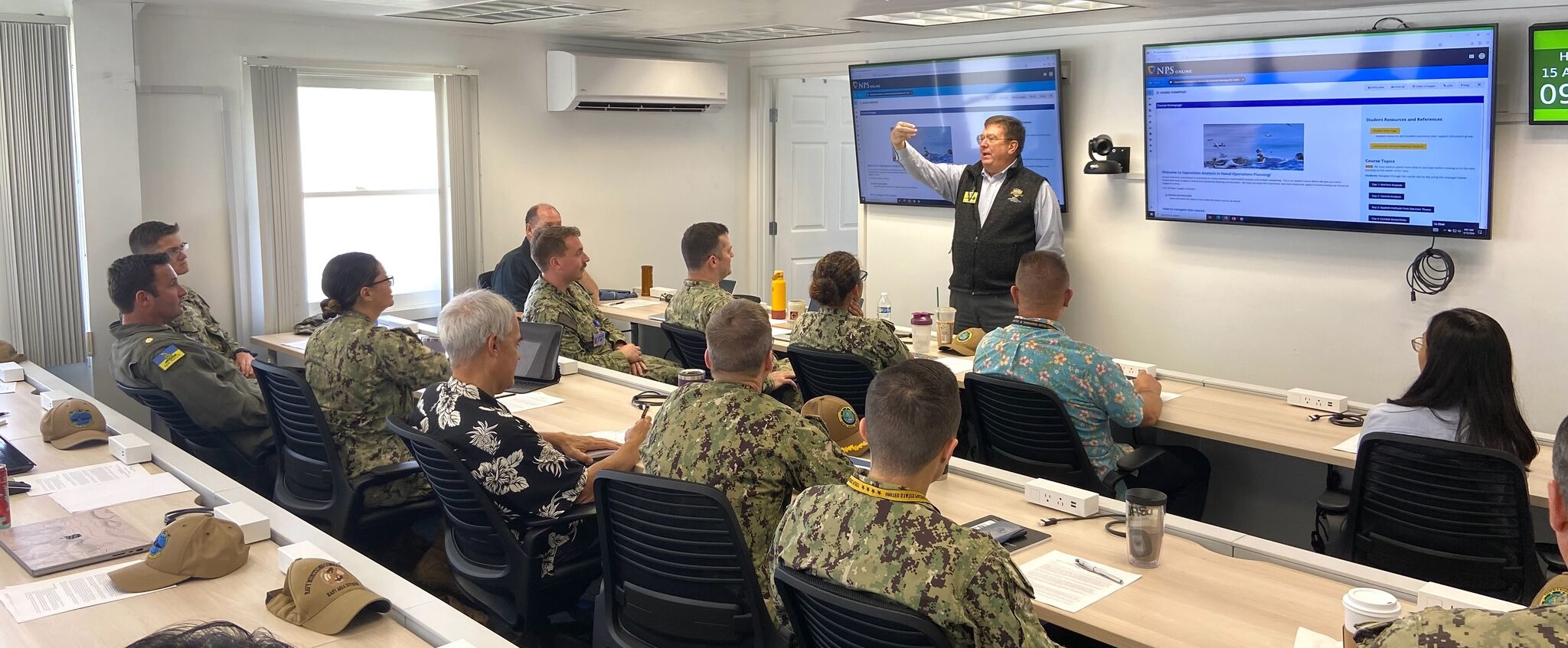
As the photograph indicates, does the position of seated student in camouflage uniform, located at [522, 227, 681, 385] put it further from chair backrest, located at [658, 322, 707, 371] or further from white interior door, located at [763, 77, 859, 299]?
white interior door, located at [763, 77, 859, 299]

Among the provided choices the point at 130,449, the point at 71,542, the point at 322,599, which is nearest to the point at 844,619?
the point at 322,599

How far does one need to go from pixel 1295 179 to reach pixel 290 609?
4728 mm

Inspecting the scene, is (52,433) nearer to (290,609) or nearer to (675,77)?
(290,609)

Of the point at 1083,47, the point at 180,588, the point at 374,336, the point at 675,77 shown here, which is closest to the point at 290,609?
the point at 180,588

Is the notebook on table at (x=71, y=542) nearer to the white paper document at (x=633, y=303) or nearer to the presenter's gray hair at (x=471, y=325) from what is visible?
the presenter's gray hair at (x=471, y=325)

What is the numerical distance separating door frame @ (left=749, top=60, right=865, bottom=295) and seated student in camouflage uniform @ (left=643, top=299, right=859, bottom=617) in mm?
5491

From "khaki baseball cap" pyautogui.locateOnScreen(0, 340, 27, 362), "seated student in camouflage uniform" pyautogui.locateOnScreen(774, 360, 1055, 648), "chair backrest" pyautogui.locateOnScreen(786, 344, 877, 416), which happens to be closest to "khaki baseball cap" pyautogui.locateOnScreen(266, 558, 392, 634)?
"seated student in camouflage uniform" pyautogui.locateOnScreen(774, 360, 1055, 648)

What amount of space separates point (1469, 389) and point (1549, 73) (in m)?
2.33

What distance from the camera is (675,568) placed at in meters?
2.45

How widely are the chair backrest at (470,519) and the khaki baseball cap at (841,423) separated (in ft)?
2.83

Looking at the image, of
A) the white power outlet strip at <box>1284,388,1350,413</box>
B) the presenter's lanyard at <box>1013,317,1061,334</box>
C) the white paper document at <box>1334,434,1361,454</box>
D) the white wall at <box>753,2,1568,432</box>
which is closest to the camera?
the white paper document at <box>1334,434,1361,454</box>

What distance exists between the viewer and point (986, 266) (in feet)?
19.6

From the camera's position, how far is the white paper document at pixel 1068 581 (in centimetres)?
220

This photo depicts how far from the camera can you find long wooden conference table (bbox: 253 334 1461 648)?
207 cm
